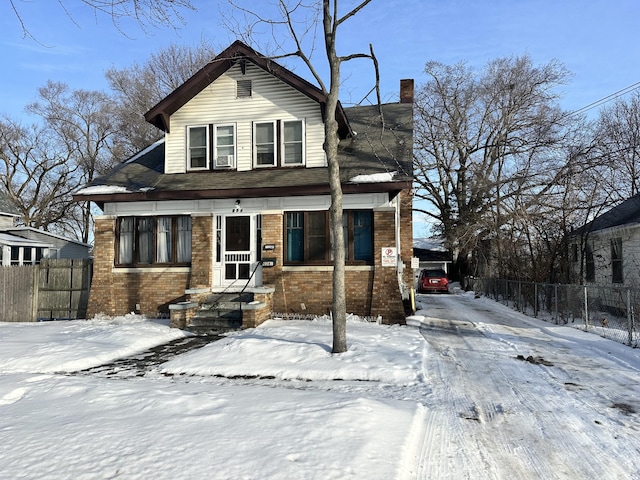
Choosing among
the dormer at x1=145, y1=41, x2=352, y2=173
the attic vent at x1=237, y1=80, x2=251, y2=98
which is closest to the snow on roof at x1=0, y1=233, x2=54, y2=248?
the dormer at x1=145, y1=41, x2=352, y2=173

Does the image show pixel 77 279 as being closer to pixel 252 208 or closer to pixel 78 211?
pixel 252 208

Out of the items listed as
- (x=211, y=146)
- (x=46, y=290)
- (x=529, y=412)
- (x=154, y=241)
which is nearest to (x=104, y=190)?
(x=154, y=241)

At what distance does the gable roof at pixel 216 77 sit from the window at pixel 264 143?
4.86ft

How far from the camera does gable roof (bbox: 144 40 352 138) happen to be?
12703 mm

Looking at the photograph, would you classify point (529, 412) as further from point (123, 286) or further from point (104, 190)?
point (104, 190)

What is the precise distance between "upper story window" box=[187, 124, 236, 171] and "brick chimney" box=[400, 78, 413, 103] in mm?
9558

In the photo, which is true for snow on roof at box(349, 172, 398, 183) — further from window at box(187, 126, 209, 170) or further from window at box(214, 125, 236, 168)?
window at box(187, 126, 209, 170)

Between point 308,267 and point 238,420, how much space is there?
7644mm

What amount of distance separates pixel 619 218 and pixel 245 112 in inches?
558

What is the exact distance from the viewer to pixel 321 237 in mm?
12141

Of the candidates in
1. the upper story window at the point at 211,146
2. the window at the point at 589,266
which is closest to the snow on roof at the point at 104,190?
the upper story window at the point at 211,146

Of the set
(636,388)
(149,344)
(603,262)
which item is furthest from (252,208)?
(603,262)

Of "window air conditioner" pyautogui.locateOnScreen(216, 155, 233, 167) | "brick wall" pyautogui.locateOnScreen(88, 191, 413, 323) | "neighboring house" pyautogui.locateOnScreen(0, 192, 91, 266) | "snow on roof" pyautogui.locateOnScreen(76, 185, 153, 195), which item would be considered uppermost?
"window air conditioner" pyautogui.locateOnScreen(216, 155, 233, 167)

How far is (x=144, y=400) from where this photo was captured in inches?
202
